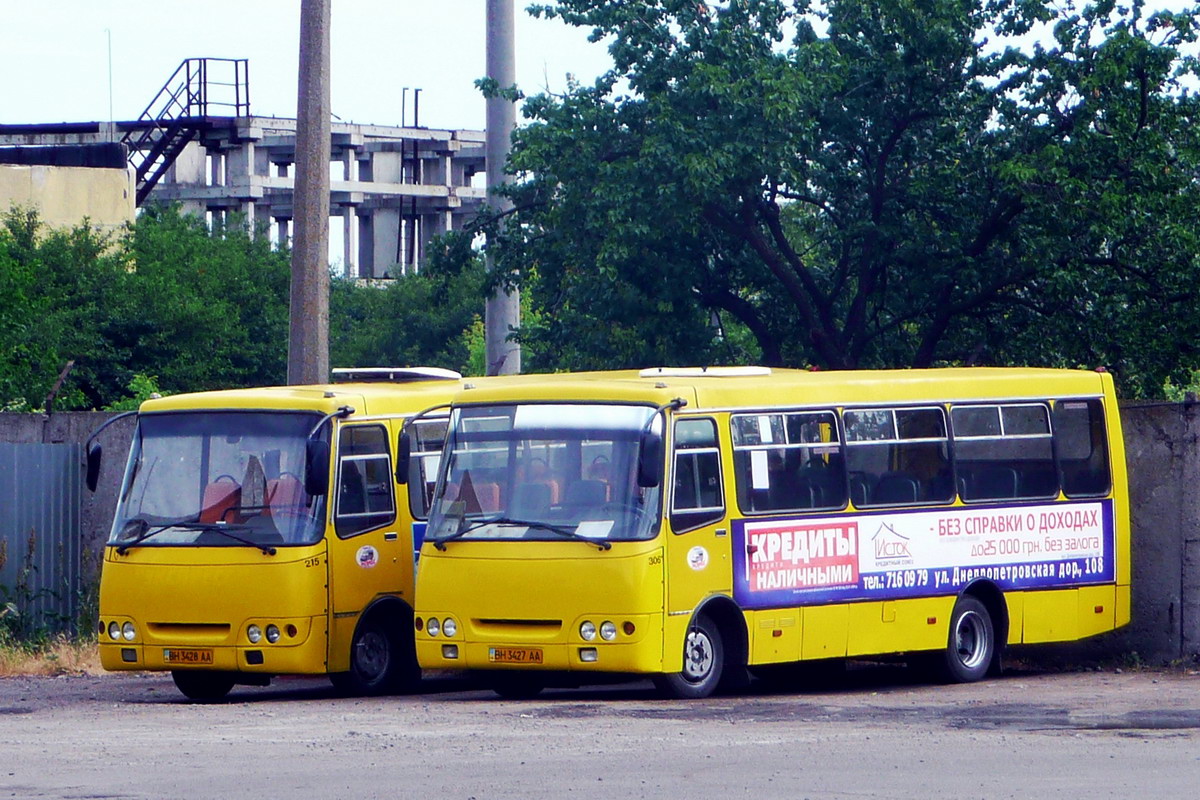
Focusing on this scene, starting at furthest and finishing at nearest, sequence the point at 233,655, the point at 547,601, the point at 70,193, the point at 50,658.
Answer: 1. the point at 70,193
2. the point at 50,658
3. the point at 233,655
4. the point at 547,601

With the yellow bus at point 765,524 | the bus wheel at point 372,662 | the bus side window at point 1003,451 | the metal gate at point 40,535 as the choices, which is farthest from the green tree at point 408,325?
the bus wheel at point 372,662

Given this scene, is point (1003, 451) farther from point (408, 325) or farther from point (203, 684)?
point (408, 325)

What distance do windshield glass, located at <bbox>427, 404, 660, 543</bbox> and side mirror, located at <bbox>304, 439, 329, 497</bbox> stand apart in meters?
0.85

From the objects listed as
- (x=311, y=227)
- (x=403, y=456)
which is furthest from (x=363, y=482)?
(x=311, y=227)

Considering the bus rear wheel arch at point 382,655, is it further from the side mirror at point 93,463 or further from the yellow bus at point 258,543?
the side mirror at point 93,463

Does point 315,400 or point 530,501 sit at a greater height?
point 315,400

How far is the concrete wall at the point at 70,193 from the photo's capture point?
5153 cm

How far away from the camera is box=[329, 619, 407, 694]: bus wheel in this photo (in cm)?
1538

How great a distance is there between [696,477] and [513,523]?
54.6 inches

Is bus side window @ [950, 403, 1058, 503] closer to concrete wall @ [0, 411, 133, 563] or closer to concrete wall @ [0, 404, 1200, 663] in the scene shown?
concrete wall @ [0, 404, 1200, 663]

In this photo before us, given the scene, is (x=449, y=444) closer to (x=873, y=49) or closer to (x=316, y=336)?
(x=316, y=336)

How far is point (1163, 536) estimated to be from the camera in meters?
17.4

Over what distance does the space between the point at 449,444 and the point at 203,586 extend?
6.98ft

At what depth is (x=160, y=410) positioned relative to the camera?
1548 centimetres
